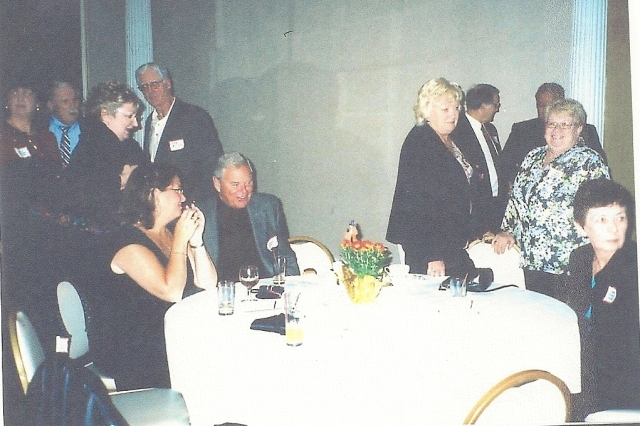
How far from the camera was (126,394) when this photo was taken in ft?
7.13

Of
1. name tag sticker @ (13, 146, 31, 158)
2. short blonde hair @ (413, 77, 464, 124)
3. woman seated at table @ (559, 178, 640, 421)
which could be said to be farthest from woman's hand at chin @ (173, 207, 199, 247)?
woman seated at table @ (559, 178, 640, 421)

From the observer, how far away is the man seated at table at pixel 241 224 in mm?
2834

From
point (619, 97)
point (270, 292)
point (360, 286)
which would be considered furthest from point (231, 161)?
point (619, 97)

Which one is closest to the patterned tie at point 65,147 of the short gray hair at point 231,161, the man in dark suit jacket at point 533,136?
the short gray hair at point 231,161

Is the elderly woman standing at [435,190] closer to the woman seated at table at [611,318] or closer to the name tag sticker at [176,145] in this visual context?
the woman seated at table at [611,318]

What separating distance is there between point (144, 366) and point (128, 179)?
89 centimetres

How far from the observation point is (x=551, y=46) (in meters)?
2.55

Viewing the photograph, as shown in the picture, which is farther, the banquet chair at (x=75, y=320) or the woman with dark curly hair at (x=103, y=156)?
the woman with dark curly hair at (x=103, y=156)

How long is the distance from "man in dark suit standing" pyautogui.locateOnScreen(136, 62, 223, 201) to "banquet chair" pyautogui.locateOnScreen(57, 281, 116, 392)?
2.54 ft

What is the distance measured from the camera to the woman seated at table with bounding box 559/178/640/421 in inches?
86.7

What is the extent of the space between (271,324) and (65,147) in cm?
138

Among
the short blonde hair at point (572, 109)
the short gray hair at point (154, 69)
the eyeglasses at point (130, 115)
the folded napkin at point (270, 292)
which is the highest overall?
the short gray hair at point (154, 69)

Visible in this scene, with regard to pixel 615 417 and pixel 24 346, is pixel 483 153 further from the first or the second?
pixel 24 346

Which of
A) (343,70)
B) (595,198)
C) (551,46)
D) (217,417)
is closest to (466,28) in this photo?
(551,46)
